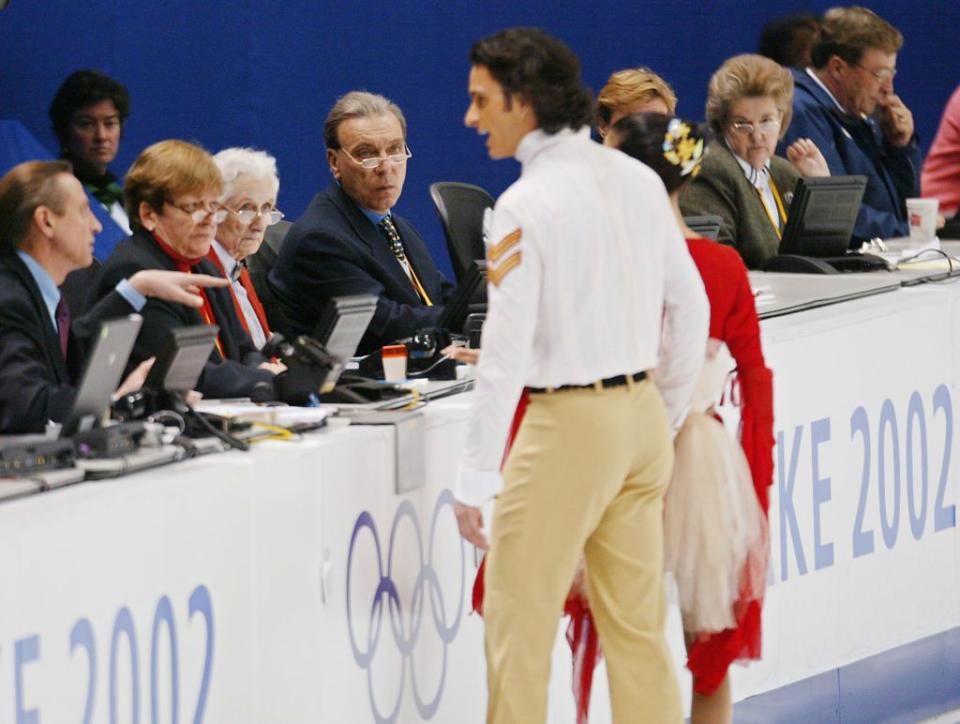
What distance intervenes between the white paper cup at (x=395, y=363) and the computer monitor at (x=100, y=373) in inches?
35.8

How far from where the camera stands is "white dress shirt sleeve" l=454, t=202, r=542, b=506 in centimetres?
304

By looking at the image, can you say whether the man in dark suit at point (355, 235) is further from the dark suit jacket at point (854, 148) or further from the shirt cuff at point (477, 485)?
the dark suit jacket at point (854, 148)

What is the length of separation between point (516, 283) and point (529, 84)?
0.35 meters

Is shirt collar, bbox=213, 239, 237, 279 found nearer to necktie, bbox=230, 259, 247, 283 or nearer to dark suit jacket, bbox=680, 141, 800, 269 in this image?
necktie, bbox=230, 259, 247, 283

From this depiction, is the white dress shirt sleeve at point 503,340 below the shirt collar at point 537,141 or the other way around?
below

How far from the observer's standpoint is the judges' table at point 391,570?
9.16 feet

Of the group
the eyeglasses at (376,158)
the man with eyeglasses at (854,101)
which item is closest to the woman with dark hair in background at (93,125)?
the eyeglasses at (376,158)

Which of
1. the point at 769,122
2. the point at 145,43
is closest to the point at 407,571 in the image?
the point at 769,122


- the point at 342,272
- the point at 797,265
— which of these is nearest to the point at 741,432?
the point at 342,272

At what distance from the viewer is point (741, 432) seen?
12.1ft

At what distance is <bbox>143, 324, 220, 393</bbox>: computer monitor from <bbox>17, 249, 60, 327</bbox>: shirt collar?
0.28 meters

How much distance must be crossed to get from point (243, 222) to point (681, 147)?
136 centimetres

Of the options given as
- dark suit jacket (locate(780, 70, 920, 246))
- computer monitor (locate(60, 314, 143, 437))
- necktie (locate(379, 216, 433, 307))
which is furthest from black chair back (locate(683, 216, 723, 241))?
computer monitor (locate(60, 314, 143, 437))

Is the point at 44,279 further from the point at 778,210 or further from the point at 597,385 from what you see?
the point at 778,210
